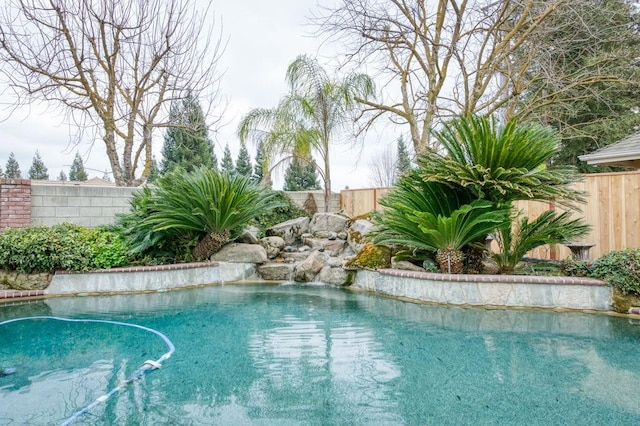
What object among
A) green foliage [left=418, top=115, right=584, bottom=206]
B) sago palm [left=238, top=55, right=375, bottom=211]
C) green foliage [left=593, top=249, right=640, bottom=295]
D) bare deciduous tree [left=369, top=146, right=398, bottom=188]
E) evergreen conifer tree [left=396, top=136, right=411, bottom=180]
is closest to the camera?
green foliage [left=593, top=249, right=640, bottom=295]

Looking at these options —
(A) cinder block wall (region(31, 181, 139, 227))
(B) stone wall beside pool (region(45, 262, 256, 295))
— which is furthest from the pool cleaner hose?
(A) cinder block wall (region(31, 181, 139, 227))

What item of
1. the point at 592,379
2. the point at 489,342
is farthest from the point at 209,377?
the point at 592,379

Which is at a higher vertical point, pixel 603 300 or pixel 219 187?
pixel 219 187

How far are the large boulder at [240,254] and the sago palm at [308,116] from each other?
4448 mm

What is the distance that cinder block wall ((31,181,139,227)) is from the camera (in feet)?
23.7

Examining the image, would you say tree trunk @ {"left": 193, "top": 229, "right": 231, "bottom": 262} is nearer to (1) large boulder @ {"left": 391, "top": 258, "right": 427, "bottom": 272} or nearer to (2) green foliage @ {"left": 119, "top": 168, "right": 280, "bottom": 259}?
(2) green foliage @ {"left": 119, "top": 168, "right": 280, "bottom": 259}

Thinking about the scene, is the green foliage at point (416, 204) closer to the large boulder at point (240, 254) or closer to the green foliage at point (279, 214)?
the large boulder at point (240, 254)

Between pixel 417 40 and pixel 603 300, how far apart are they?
7.35m

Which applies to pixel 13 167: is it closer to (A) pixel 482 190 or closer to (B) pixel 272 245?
(B) pixel 272 245

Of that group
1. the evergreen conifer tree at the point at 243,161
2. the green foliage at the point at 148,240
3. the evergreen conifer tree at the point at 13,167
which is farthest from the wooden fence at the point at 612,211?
the evergreen conifer tree at the point at 13,167

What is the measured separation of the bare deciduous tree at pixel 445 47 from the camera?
8.52 meters

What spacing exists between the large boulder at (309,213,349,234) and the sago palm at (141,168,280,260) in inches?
94.2

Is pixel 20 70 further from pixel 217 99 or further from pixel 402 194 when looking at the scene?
pixel 402 194

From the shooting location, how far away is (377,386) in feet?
8.22
